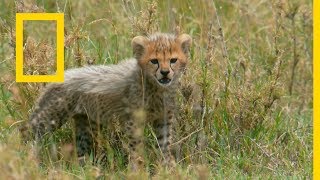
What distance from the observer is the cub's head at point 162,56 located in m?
5.85

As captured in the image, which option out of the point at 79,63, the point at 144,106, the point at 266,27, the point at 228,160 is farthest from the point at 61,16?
the point at 266,27

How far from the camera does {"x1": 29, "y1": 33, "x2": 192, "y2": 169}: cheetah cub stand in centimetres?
593

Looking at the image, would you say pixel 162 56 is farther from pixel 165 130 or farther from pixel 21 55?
pixel 21 55

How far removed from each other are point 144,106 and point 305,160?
1.05 metres

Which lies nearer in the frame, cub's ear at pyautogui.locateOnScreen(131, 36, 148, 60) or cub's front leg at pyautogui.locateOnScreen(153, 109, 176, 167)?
cub's ear at pyautogui.locateOnScreen(131, 36, 148, 60)

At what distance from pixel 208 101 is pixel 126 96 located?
0.58 meters

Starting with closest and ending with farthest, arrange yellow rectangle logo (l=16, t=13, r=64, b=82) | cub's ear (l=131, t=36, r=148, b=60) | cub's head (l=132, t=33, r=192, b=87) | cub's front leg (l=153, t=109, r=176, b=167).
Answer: cub's head (l=132, t=33, r=192, b=87), cub's ear (l=131, t=36, r=148, b=60), cub's front leg (l=153, t=109, r=176, b=167), yellow rectangle logo (l=16, t=13, r=64, b=82)

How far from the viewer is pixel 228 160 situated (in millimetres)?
6102

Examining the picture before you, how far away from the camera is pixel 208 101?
6449 mm

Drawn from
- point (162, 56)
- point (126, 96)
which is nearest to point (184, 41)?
point (162, 56)

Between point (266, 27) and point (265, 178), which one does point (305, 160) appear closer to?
point (265, 178)

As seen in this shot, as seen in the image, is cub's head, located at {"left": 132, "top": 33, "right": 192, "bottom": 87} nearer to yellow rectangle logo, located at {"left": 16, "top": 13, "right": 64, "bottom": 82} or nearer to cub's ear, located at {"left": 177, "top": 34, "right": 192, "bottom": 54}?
cub's ear, located at {"left": 177, "top": 34, "right": 192, "bottom": 54}

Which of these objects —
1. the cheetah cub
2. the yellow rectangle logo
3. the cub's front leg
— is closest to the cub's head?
the cheetah cub

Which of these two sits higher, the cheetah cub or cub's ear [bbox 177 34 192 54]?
cub's ear [bbox 177 34 192 54]
